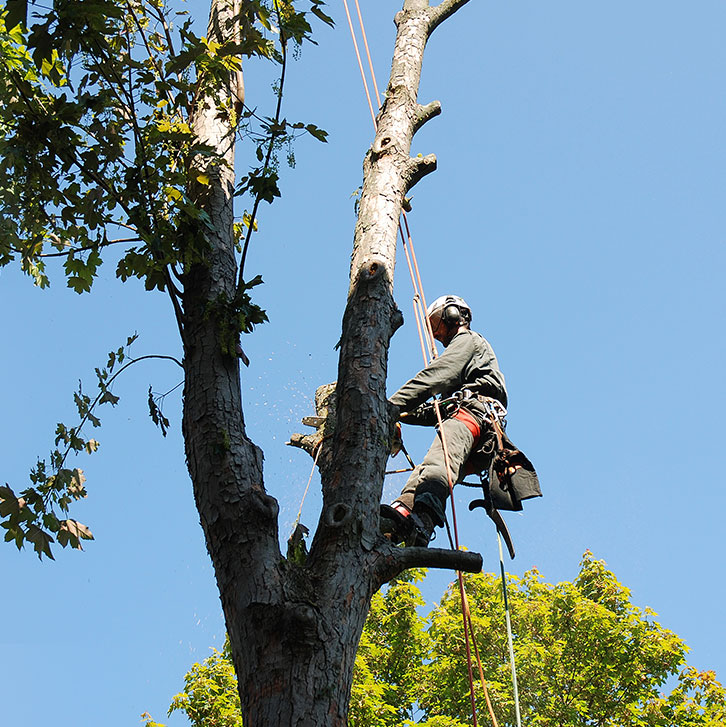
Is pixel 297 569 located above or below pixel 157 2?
below

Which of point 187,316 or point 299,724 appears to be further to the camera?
point 187,316

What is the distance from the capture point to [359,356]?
3205mm

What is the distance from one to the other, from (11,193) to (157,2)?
129 cm

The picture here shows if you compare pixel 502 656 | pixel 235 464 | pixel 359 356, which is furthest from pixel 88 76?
pixel 502 656

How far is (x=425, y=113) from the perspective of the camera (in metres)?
4.62

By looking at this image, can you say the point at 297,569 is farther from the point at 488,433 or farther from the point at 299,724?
the point at 488,433

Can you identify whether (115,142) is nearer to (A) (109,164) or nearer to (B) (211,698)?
(A) (109,164)

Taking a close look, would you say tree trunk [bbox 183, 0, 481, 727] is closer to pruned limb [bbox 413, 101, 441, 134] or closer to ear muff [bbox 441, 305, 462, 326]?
pruned limb [bbox 413, 101, 441, 134]

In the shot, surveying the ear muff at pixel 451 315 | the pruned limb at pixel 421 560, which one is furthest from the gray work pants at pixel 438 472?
the ear muff at pixel 451 315

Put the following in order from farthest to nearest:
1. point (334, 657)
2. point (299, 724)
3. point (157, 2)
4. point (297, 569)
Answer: point (157, 2)
point (297, 569)
point (334, 657)
point (299, 724)

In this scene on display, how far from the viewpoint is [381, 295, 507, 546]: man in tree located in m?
3.84

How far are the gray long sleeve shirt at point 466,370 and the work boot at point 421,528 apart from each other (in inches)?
30.6

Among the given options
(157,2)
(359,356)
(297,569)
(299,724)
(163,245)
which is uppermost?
(157,2)

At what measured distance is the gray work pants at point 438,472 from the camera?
3898mm
